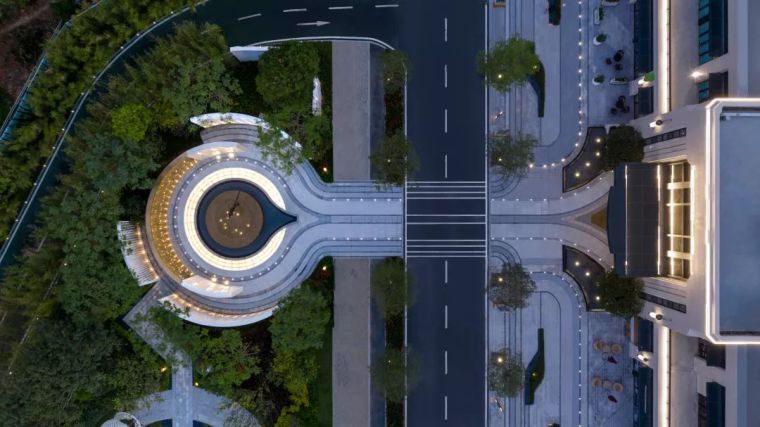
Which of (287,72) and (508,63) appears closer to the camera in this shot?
(287,72)

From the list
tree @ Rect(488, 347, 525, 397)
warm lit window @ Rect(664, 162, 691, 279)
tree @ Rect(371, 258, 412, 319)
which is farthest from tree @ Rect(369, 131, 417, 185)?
warm lit window @ Rect(664, 162, 691, 279)

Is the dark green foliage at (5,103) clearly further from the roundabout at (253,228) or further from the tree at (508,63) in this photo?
the tree at (508,63)

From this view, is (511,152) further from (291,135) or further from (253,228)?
(253,228)

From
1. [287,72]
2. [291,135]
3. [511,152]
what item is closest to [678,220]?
[511,152]


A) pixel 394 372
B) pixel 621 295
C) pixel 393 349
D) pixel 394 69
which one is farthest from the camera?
pixel 393 349

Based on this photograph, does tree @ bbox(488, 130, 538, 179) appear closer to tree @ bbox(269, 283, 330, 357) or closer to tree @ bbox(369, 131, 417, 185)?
tree @ bbox(369, 131, 417, 185)

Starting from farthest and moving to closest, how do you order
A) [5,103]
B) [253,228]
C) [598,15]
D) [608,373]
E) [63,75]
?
1. [253,228]
2. [608,373]
3. [5,103]
4. [598,15]
5. [63,75]

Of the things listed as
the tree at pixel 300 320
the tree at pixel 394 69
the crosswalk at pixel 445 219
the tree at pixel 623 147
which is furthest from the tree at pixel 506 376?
the tree at pixel 394 69
